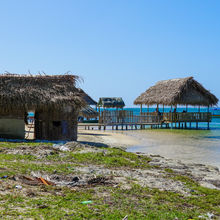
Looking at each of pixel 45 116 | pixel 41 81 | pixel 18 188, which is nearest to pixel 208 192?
pixel 18 188

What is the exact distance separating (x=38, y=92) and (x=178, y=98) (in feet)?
52.4

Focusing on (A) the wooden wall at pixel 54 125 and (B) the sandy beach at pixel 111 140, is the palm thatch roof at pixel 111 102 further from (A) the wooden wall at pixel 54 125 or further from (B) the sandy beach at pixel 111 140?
(A) the wooden wall at pixel 54 125

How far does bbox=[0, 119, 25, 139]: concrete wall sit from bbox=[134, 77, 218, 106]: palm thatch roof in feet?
51.3

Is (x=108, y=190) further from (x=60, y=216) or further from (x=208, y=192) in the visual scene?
(x=208, y=192)

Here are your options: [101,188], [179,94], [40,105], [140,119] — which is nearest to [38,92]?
[40,105]

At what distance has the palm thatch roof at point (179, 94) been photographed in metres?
26.7

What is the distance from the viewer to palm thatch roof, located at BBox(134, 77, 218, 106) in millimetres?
26688

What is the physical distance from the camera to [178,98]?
26.5 meters

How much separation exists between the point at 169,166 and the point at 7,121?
7277 mm

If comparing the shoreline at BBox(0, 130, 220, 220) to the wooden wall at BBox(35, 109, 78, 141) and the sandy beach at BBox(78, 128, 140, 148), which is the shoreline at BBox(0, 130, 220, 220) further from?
the sandy beach at BBox(78, 128, 140, 148)

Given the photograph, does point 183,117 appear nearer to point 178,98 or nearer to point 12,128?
point 178,98

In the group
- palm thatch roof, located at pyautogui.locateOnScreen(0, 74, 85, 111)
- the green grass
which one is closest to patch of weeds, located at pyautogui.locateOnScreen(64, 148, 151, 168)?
the green grass

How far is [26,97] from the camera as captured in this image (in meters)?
12.8

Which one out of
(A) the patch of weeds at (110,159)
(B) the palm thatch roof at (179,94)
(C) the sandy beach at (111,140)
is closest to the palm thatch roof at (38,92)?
(C) the sandy beach at (111,140)
